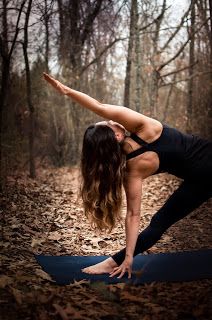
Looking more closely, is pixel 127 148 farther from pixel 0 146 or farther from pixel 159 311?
pixel 0 146

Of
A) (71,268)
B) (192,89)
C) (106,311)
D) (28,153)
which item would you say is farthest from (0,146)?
(192,89)

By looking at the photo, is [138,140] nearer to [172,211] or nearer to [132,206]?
[132,206]

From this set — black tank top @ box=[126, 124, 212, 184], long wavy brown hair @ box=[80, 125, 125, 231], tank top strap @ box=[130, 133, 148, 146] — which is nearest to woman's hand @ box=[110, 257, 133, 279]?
long wavy brown hair @ box=[80, 125, 125, 231]

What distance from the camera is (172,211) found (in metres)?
3.68

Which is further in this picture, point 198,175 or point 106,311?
point 198,175

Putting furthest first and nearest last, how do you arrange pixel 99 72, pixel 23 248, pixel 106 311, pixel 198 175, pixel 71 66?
pixel 99 72, pixel 71 66, pixel 23 248, pixel 198 175, pixel 106 311

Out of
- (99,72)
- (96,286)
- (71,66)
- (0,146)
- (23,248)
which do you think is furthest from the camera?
(99,72)

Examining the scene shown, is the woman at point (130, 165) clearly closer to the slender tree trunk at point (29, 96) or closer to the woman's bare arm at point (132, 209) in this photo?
the woman's bare arm at point (132, 209)

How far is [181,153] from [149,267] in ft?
3.69

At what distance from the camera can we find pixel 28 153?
10.4 m

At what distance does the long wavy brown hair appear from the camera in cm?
327

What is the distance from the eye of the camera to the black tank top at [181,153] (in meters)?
3.33

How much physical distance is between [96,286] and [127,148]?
1.12 meters

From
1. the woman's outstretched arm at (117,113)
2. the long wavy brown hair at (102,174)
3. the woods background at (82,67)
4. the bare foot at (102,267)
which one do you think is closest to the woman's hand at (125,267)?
the bare foot at (102,267)
